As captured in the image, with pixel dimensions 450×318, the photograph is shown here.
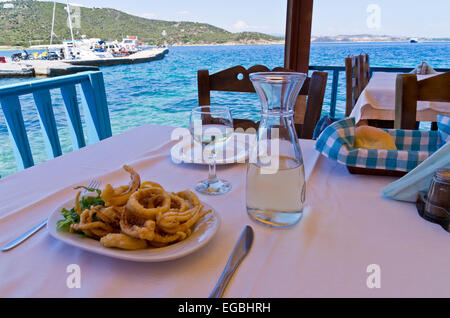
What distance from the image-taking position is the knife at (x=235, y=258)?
1.20ft

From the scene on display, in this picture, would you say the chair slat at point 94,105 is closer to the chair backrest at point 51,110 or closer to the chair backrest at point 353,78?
the chair backrest at point 51,110

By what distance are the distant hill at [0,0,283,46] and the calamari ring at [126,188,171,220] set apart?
10.4m

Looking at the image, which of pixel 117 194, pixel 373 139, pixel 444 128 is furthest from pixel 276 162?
pixel 444 128

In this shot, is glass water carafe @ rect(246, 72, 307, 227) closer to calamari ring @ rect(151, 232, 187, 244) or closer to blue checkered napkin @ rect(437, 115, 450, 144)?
calamari ring @ rect(151, 232, 187, 244)

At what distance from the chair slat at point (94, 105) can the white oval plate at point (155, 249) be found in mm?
1726

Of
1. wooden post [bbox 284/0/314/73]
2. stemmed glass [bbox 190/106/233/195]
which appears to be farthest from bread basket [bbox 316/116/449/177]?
wooden post [bbox 284/0/314/73]

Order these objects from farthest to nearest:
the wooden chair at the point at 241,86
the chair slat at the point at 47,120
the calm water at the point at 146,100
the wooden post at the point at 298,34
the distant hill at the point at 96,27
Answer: the distant hill at the point at 96,27, the calm water at the point at 146,100, the wooden post at the point at 298,34, the chair slat at the point at 47,120, the wooden chair at the point at 241,86

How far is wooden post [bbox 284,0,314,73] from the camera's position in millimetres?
2820

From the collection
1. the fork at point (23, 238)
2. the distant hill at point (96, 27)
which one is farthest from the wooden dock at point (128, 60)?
the fork at point (23, 238)

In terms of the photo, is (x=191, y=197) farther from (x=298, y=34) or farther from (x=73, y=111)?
(x=298, y=34)

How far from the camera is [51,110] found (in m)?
1.74

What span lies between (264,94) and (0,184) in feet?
2.17

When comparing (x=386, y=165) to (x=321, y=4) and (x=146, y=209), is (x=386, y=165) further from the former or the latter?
(x=321, y=4)

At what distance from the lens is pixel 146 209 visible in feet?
1.36
